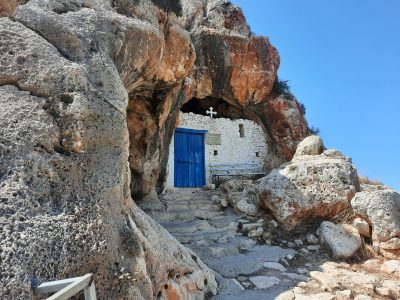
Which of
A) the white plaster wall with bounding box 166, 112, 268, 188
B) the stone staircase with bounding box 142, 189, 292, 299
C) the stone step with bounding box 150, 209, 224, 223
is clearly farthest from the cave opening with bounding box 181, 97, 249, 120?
the stone step with bounding box 150, 209, 224, 223

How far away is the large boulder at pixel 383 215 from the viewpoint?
18.5 ft

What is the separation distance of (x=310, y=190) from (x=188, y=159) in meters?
6.66

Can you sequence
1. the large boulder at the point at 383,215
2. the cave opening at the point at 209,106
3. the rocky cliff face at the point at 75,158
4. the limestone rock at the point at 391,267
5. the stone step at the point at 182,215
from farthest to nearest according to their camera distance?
the cave opening at the point at 209,106 < the stone step at the point at 182,215 < the large boulder at the point at 383,215 < the limestone rock at the point at 391,267 < the rocky cliff face at the point at 75,158

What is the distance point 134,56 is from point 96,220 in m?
3.20

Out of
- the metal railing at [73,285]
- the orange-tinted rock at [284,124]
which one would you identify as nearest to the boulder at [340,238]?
the metal railing at [73,285]

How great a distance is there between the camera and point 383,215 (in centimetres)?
576

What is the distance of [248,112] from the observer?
15.5 m

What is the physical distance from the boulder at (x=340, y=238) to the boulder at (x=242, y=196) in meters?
1.83

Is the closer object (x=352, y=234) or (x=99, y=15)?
(x=99, y=15)

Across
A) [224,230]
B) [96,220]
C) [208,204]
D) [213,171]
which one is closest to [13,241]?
[96,220]

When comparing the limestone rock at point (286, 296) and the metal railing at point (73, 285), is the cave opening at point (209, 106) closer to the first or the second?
the limestone rock at point (286, 296)

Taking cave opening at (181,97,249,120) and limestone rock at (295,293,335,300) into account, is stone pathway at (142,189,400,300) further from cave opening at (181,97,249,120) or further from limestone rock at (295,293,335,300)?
cave opening at (181,97,249,120)

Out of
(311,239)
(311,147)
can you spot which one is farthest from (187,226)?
(311,147)

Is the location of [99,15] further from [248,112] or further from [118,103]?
[248,112]
